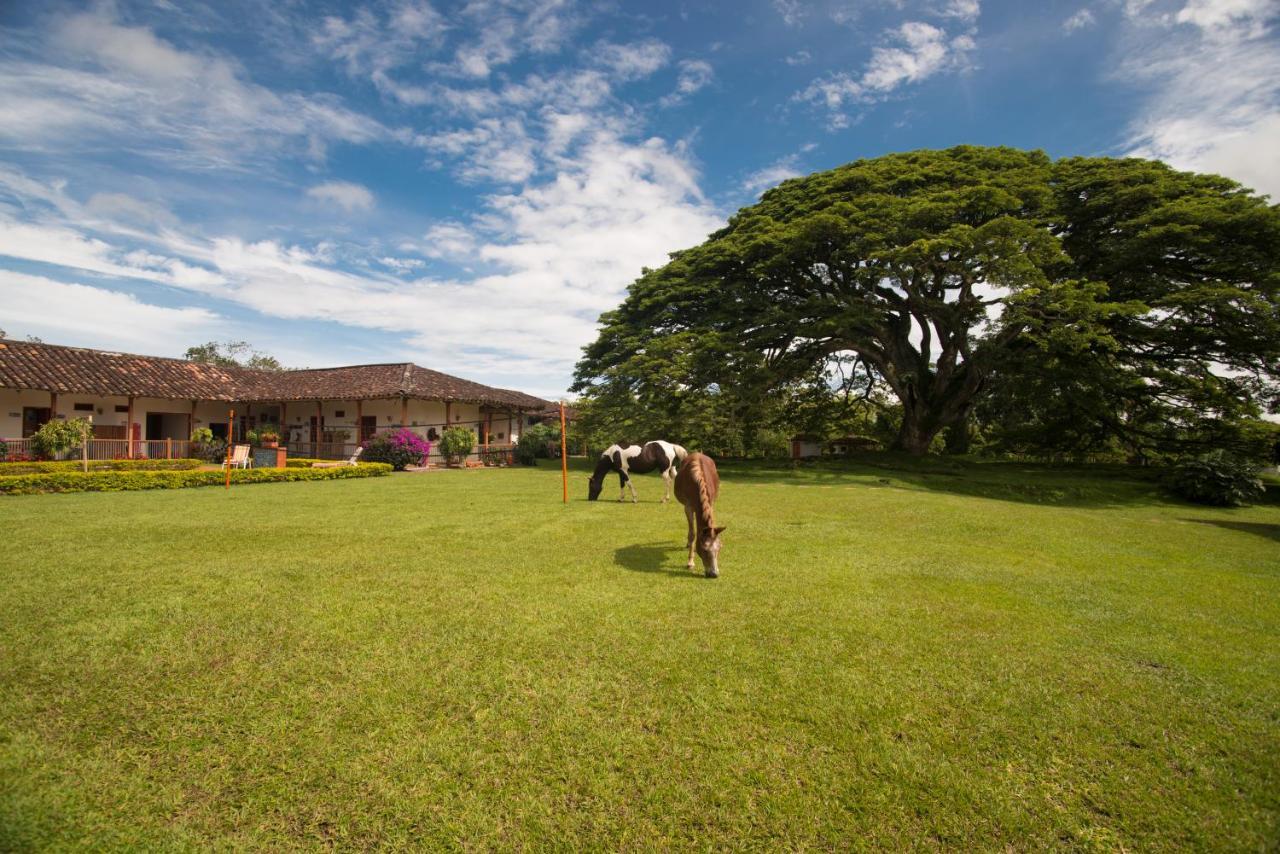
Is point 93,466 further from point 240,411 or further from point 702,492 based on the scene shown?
point 702,492

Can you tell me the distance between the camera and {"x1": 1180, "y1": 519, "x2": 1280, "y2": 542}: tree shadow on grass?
9422mm

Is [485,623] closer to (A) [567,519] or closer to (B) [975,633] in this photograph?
(B) [975,633]

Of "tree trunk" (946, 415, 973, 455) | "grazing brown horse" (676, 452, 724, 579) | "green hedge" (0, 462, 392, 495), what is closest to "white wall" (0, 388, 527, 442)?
"green hedge" (0, 462, 392, 495)

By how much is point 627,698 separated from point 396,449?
20.5 m

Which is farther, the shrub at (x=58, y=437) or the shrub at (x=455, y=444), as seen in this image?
the shrub at (x=455, y=444)

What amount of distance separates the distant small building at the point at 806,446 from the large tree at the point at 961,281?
310cm

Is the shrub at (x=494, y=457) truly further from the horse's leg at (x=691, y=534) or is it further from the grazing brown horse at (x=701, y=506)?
the horse's leg at (x=691, y=534)

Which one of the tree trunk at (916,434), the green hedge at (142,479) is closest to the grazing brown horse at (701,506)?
the green hedge at (142,479)

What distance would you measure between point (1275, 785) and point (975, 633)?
184cm

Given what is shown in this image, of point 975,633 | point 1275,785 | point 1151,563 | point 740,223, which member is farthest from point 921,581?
point 740,223

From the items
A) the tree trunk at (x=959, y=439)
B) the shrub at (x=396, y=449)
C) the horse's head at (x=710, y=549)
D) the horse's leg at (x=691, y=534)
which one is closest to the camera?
the horse's head at (x=710, y=549)

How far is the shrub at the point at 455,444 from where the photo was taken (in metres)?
23.1

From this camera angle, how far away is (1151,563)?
707 centimetres

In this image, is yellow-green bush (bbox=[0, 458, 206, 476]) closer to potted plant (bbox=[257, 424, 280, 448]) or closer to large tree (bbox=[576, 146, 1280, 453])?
potted plant (bbox=[257, 424, 280, 448])
